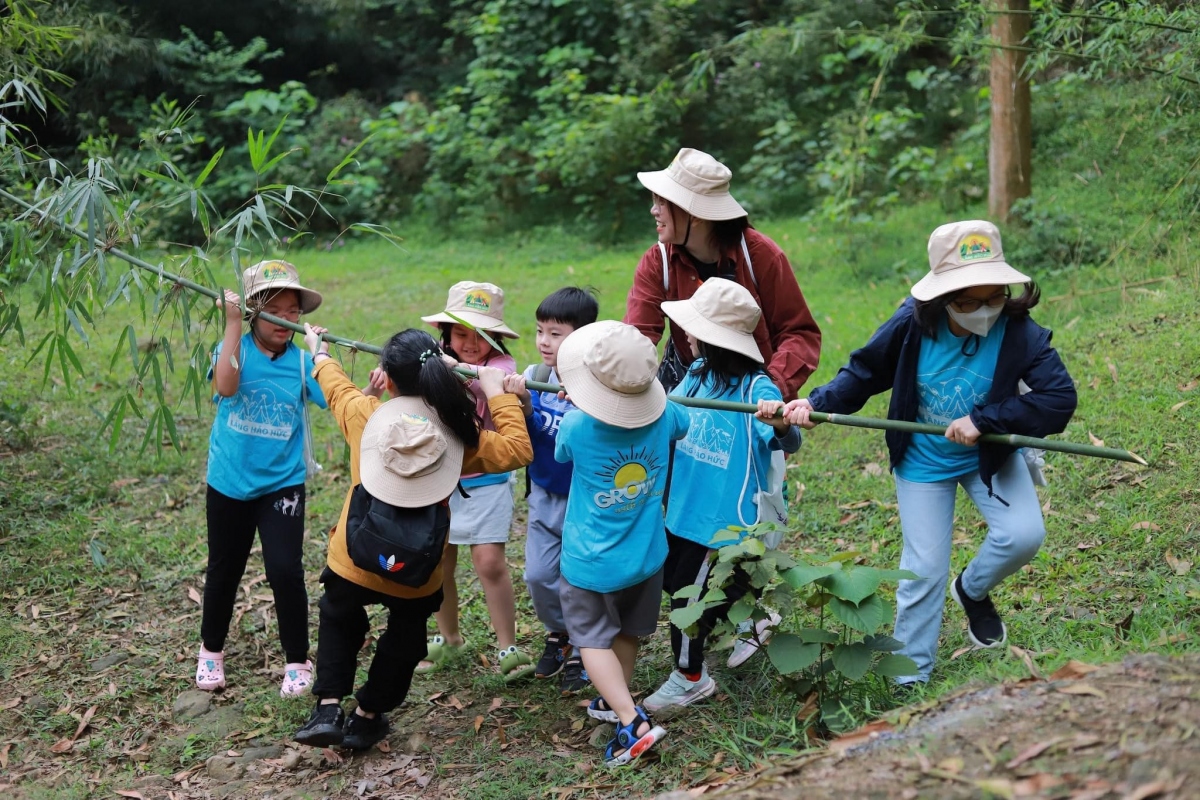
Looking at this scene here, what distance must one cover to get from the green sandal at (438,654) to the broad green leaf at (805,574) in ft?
5.92

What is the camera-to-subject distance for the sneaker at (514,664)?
446 cm

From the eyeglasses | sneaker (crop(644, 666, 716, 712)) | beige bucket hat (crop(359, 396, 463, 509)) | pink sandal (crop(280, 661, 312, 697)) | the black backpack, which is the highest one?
the eyeglasses

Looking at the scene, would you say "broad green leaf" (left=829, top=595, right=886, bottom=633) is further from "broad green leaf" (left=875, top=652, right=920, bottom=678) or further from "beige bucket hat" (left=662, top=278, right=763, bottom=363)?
"beige bucket hat" (left=662, top=278, right=763, bottom=363)

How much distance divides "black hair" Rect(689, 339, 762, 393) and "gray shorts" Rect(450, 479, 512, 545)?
1036 mm

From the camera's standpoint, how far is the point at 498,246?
497 inches

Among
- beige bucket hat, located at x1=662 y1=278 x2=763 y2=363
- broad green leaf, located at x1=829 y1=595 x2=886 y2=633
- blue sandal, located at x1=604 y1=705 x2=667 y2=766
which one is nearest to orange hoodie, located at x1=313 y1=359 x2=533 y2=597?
beige bucket hat, located at x1=662 y1=278 x2=763 y2=363

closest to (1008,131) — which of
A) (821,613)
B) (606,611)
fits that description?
(821,613)

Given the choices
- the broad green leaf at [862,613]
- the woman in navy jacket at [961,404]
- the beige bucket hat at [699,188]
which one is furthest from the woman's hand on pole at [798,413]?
the beige bucket hat at [699,188]

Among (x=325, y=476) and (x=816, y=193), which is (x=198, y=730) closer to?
(x=325, y=476)

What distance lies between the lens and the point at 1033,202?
29.6 feet

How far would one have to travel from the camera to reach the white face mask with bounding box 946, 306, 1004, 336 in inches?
144

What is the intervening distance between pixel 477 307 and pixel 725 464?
1278mm

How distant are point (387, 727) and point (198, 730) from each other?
0.86 metres

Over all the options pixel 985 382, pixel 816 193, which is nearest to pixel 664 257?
pixel 985 382
